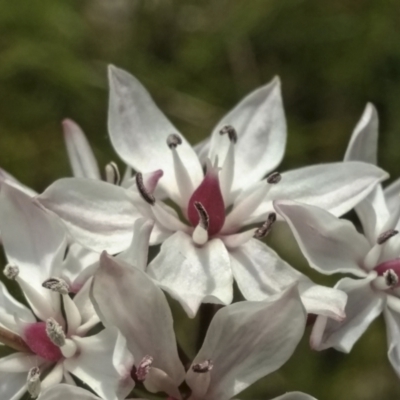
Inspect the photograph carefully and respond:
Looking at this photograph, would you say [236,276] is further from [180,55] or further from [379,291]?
[180,55]

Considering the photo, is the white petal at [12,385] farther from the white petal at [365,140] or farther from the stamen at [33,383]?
the white petal at [365,140]

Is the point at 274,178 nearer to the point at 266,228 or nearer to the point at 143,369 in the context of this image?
the point at 266,228

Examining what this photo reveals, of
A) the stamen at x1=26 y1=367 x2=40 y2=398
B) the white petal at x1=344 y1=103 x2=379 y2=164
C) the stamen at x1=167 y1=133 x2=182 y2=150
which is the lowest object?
the stamen at x1=26 y1=367 x2=40 y2=398

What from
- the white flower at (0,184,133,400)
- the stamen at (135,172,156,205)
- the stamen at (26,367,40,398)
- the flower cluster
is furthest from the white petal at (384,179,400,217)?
the stamen at (26,367,40,398)

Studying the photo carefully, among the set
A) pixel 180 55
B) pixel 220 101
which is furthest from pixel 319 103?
pixel 180 55

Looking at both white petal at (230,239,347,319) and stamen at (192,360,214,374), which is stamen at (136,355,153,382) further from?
white petal at (230,239,347,319)

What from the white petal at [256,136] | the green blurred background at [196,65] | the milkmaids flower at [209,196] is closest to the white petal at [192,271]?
the milkmaids flower at [209,196]
